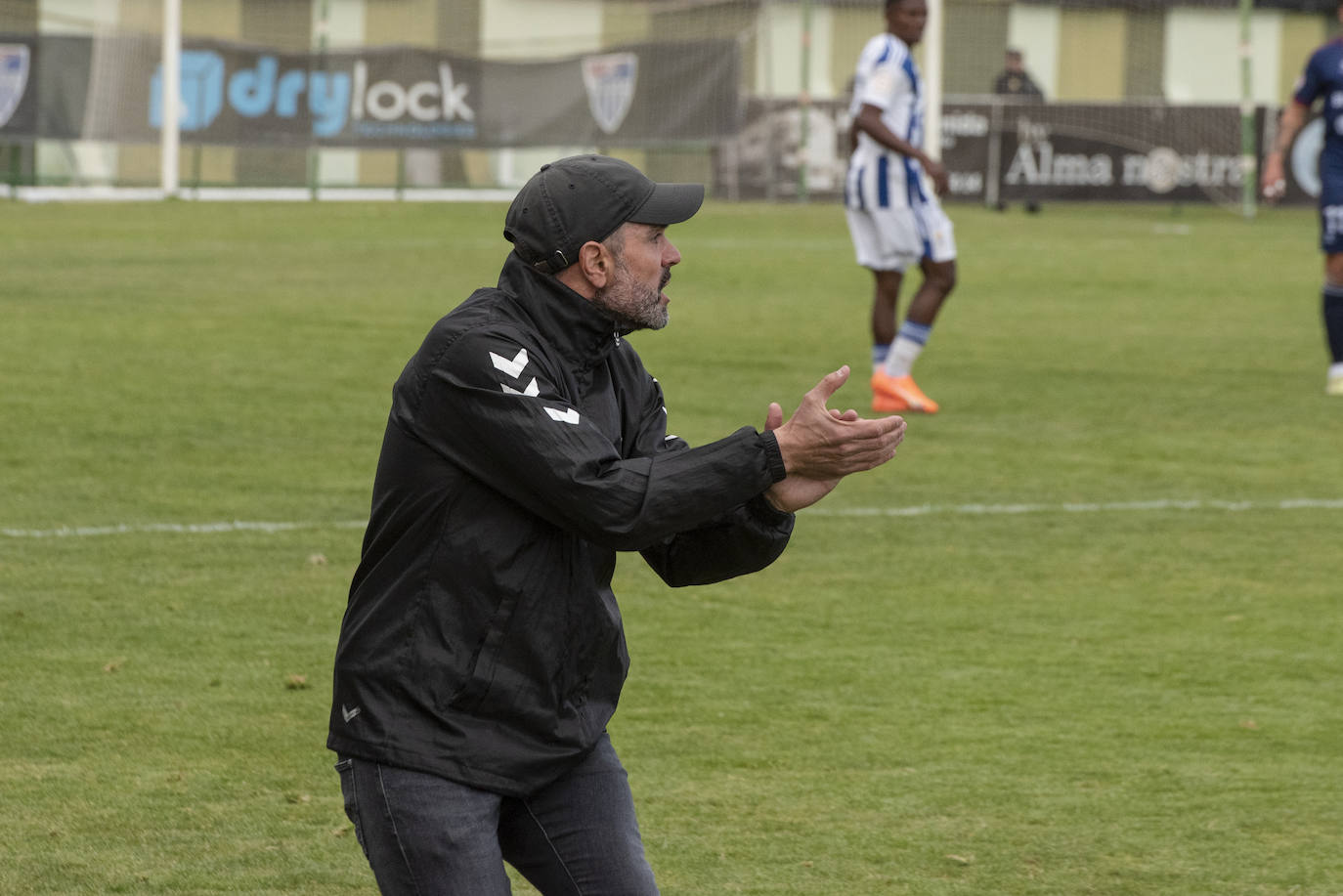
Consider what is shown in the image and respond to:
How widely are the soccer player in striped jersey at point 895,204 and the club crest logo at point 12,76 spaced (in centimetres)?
2238

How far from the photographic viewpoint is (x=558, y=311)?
11.8 feet

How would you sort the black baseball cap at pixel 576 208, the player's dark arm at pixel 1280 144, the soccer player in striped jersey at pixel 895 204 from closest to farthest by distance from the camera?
the black baseball cap at pixel 576 208 → the soccer player in striped jersey at pixel 895 204 → the player's dark arm at pixel 1280 144

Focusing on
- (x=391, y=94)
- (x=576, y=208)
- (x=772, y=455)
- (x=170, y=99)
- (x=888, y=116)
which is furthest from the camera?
(x=391, y=94)

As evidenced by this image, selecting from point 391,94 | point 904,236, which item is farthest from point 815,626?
point 391,94

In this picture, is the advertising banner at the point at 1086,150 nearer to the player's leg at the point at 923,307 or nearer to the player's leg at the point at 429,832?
the player's leg at the point at 923,307

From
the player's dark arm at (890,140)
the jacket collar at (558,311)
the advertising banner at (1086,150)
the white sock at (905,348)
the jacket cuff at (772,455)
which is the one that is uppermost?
the advertising banner at (1086,150)

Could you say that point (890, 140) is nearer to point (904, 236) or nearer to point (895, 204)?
point (895, 204)

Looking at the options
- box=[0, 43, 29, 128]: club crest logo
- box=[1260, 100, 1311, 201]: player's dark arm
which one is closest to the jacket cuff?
box=[1260, 100, 1311, 201]: player's dark arm

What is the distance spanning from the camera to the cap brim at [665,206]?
11.8 ft

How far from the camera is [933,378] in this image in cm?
1459

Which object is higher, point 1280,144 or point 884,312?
point 1280,144

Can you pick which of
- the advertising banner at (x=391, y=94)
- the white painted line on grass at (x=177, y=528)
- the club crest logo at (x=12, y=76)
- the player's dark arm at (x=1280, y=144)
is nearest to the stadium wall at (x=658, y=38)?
the advertising banner at (x=391, y=94)

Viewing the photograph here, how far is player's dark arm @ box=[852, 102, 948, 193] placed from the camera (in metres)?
12.9

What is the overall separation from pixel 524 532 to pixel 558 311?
36 centimetres
